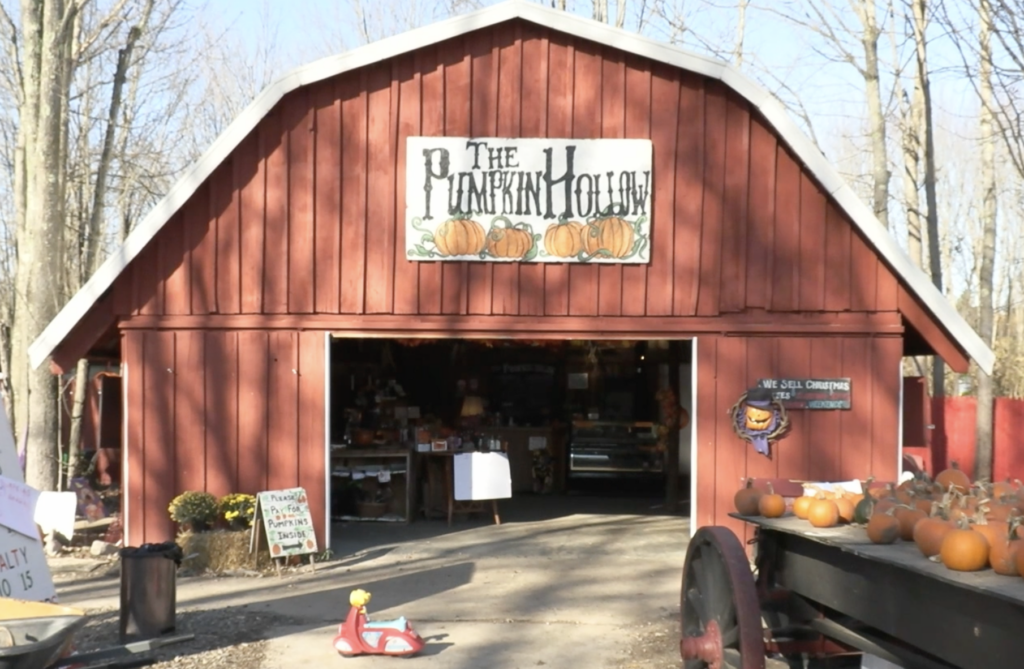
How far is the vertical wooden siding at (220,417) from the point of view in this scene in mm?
12055

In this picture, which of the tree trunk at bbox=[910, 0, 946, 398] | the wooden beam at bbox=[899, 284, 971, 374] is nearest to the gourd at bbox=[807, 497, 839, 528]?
the wooden beam at bbox=[899, 284, 971, 374]

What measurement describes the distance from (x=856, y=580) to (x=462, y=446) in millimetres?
10064

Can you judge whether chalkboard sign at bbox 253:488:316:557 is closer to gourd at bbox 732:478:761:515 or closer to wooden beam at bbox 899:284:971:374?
gourd at bbox 732:478:761:515

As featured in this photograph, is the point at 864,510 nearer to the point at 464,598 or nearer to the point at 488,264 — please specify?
the point at 464,598

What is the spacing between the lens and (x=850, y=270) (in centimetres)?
1216

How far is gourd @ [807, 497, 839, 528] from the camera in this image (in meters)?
5.50

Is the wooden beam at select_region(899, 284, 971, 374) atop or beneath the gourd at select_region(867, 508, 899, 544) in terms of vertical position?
atop

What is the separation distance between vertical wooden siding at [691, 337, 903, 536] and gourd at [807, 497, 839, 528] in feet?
21.8

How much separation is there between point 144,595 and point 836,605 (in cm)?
549

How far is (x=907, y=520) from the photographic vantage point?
4895mm

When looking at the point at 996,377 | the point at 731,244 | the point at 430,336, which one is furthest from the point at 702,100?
the point at 996,377

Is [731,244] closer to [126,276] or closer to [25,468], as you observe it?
[126,276]

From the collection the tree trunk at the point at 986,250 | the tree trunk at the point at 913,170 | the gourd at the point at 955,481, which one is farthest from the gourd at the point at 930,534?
the tree trunk at the point at 913,170

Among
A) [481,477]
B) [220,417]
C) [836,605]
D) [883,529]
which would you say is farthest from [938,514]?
[481,477]
